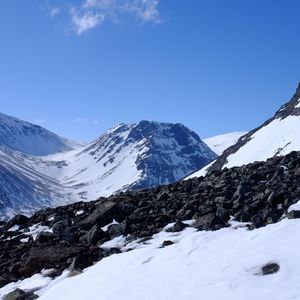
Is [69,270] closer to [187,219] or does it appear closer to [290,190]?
[187,219]

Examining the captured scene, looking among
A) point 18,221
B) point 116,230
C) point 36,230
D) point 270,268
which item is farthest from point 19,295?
point 18,221

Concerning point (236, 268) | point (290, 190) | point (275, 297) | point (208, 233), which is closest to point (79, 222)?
point (208, 233)

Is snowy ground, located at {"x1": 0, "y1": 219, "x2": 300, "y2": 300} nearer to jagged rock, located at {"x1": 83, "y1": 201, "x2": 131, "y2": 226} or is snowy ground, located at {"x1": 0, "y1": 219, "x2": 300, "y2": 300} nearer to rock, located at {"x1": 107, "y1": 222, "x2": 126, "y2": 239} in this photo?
rock, located at {"x1": 107, "y1": 222, "x2": 126, "y2": 239}

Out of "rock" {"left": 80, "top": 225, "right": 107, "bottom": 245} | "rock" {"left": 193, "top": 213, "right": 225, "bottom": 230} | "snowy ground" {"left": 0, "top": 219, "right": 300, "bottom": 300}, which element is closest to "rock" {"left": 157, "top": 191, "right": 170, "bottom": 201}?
"rock" {"left": 80, "top": 225, "right": 107, "bottom": 245}

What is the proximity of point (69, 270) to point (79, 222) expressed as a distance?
5894 mm

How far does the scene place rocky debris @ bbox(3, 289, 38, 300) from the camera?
17656 mm

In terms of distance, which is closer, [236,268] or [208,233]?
[236,268]

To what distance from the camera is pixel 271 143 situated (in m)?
110

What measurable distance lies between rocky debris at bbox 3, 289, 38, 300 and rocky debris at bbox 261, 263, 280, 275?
8021 millimetres

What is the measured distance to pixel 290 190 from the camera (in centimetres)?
2205

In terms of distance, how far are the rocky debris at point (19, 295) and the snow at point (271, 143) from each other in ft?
257

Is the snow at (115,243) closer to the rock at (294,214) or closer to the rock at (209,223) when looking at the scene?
the rock at (209,223)

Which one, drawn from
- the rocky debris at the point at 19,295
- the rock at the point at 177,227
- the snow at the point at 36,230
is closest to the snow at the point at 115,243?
the rock at the point at 177,227

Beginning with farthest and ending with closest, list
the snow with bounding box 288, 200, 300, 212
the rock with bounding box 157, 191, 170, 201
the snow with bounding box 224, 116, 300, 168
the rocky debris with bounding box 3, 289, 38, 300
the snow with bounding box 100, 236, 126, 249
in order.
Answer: the snow with bounding box 224, 116, 300, 168, the rock with bounding box 157, 191, 170, 201, the snow with bounding box 100, 236, 126, 249, the snow with bounding box 288, 200, 300, 212, the rocky debris with bounding box 3, 289, 38, 300
